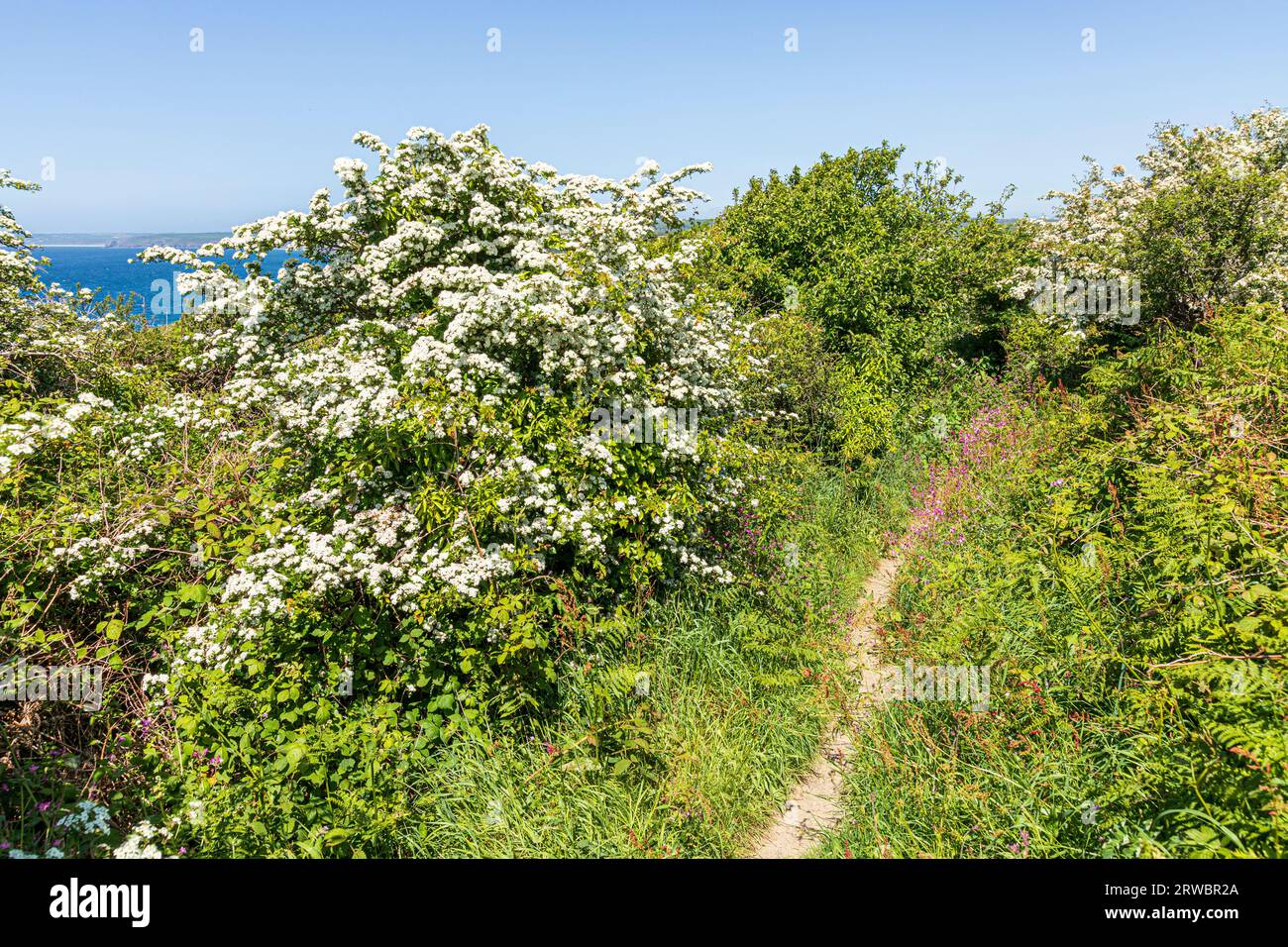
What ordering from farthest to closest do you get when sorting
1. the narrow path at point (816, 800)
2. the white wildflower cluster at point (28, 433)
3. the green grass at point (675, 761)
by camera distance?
the white wildflower cluster at point (28, 433) < the narrow path at point (816, 800) < the green grass at point (675, 761)

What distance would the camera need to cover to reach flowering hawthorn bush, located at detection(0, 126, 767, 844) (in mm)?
4879

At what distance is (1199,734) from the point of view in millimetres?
3875

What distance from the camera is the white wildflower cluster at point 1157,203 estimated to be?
35.8ft

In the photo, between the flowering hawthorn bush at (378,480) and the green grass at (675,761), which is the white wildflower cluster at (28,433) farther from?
the green grass at (675,761)

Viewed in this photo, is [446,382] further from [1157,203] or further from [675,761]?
[1157,203]

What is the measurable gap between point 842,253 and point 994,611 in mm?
9841

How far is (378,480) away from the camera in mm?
6102

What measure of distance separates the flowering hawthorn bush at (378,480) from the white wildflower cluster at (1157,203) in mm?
9456

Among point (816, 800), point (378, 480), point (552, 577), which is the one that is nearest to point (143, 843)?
point (378, 480)

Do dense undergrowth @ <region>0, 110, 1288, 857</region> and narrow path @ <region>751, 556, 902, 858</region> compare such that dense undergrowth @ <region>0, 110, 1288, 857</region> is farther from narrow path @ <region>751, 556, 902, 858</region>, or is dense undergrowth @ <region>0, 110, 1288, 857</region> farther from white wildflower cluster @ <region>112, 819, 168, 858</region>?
narrow path @ <region>751, 556, 902, 858</region>

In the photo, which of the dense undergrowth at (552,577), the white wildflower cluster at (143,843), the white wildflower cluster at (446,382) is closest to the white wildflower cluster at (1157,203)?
the dense undergrowth at (552,577)

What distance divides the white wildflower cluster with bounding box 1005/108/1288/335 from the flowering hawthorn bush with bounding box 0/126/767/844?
9.46m
